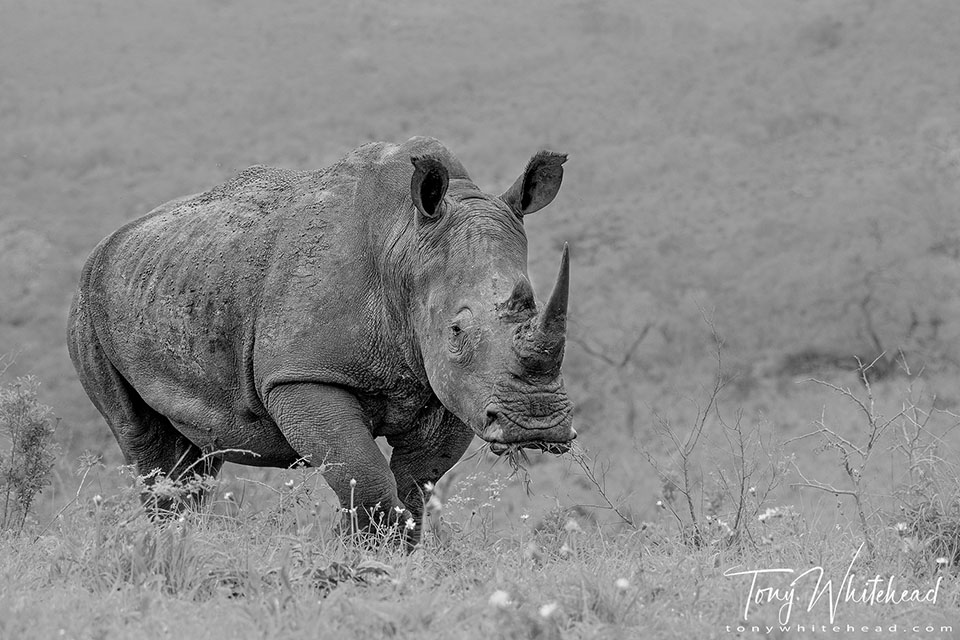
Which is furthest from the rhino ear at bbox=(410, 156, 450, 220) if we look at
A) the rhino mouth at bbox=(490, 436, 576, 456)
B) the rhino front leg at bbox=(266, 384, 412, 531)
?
the rhino mouth at bbox=(490, 436, 576, 456)

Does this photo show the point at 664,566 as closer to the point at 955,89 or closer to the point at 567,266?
the point at 567,266

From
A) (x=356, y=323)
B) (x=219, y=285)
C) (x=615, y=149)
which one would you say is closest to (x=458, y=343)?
(x=356, y=323)

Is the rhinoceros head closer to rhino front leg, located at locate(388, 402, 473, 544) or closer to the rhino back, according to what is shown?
the rhino back

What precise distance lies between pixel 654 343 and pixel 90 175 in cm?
1820

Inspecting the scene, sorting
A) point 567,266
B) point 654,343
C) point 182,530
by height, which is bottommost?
point 654,343

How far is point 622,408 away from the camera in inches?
1054

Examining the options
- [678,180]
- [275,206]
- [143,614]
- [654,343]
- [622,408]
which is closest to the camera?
[143,614]

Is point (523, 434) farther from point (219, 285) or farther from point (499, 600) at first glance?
point (219, 285)

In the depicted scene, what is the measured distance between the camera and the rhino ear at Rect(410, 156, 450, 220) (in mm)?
5445

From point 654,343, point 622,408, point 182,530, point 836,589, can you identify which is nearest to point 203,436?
point 182,530

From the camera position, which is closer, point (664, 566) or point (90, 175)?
point (664, 566)

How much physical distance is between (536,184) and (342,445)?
1571 millimetres

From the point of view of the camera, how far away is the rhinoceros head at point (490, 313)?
188 inches

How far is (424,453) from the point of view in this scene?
20.4 feet
